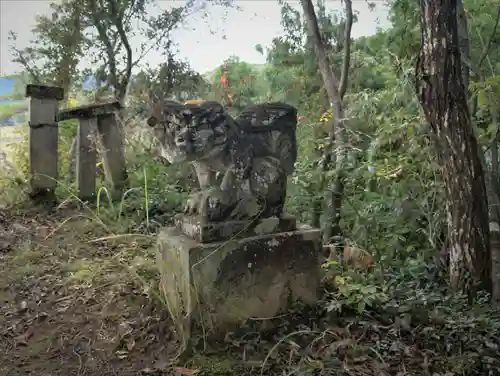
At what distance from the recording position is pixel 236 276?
229 centimetres

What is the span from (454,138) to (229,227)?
1332 millimetres

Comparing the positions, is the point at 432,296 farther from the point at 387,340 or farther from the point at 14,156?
the point at 14,156

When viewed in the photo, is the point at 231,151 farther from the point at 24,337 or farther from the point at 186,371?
the point at 24,337

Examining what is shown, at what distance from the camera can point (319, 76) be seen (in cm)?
630

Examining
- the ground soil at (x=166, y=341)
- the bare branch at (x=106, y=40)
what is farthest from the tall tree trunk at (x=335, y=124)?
the bare branch at (x=106, y=40)

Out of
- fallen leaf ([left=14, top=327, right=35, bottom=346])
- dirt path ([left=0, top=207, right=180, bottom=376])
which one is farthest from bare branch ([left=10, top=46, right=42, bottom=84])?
fallen leaf ([left=14, top=327, right=35, bottom=346])

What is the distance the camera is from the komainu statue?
2.23 m

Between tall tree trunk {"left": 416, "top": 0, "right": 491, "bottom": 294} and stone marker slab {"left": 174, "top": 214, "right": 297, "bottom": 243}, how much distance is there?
0.95 meters

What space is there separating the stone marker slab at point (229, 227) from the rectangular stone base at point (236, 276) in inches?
1.5

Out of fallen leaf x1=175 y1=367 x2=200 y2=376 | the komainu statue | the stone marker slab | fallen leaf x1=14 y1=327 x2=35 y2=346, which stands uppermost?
the komainu statue

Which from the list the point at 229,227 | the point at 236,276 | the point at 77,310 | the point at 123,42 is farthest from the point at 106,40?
the point at 236,276

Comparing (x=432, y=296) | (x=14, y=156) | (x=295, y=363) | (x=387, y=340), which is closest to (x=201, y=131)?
(x=295, y=363)

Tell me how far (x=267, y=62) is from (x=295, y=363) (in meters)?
5.55

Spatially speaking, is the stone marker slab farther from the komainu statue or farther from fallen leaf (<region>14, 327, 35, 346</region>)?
fallen leaf (<region>14, 327, 35, 346</region>)
